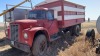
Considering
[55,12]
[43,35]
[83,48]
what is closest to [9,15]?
[55,12]

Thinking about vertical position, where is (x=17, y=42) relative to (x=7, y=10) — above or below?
below

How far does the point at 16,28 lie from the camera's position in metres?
6.61

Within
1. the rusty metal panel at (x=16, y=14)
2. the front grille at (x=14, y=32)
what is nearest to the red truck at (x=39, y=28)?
the front grille at (x=14, y=32)

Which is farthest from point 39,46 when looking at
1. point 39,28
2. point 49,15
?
point 49,15

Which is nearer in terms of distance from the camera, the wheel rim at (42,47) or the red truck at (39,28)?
the red truck at (39,28)

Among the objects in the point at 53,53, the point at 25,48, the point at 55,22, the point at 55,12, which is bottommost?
the point at 53,53

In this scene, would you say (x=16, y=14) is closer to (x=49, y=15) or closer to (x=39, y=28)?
(x=49, y=15)

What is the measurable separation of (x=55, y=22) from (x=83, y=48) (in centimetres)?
253

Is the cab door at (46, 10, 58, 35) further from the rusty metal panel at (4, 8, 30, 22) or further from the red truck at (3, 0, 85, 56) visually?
the rusty metal panel at (4, 8, 30, 22)

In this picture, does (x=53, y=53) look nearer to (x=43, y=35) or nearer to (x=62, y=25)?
(x=43, y=35)

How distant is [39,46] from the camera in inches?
261

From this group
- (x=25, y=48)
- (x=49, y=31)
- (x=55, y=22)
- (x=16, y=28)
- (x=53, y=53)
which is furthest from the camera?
(x=55, y=22)

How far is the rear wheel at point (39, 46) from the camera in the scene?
6422 mm

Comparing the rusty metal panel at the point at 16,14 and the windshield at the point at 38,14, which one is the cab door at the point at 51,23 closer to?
the windshield at the point at 38,14
